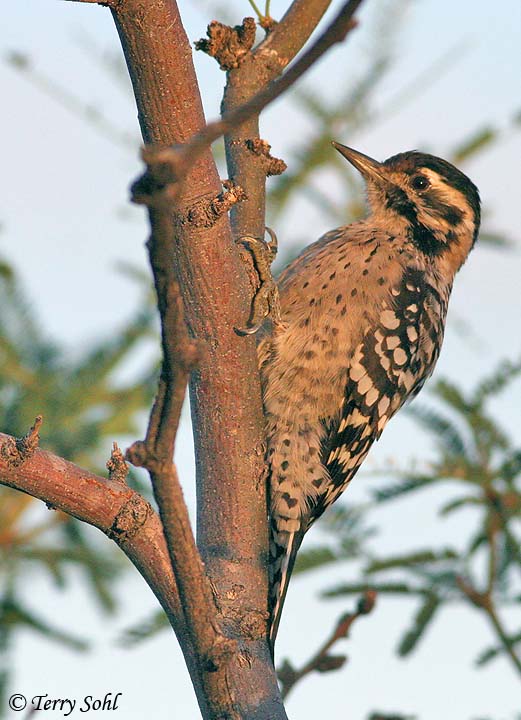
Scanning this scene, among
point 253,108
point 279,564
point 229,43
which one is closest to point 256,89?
point 229,43

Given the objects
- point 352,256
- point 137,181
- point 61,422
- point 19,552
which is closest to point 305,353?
point 352,256

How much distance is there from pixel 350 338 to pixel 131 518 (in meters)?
2.07

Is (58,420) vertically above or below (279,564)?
above

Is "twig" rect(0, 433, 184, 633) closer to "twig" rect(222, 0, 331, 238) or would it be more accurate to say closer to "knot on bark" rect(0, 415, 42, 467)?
"knot on bark" rect(0, 415, 42, 467)

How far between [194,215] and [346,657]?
1418 mm

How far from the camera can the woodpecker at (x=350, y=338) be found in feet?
14.2

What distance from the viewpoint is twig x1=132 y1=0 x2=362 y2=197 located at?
1642mm

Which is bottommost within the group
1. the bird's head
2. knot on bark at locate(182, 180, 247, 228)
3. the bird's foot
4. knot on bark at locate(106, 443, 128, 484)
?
knot on bark at locate(106, 443, 128, 484)

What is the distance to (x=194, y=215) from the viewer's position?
3023 millimetres

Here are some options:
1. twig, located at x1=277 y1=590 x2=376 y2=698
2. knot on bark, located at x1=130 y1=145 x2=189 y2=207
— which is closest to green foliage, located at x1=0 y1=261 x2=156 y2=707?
twig, located at x1=277 y1=590 x2=376 y2=698

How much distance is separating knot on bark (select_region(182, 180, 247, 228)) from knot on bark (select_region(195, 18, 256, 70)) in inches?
32.6

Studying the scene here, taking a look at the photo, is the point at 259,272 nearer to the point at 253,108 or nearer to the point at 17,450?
the point at 17,450

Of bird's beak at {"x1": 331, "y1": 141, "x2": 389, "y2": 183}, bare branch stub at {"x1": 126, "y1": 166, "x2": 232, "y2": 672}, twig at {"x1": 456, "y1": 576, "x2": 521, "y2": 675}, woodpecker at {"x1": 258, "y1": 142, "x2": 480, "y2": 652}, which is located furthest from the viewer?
bird's beak at {"x1": 331, "y1": 141, "x2": 389, "y2": 183}

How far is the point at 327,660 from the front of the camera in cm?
324
